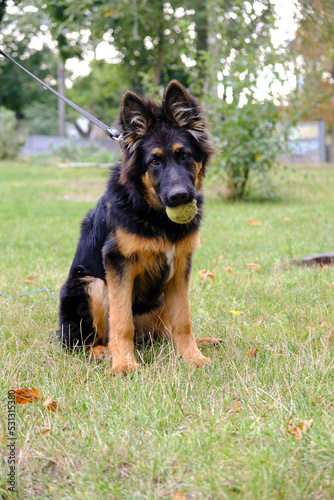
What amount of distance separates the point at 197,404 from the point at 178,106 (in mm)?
2013

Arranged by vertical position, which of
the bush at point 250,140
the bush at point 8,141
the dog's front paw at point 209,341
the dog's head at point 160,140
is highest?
the bush at point 8,141

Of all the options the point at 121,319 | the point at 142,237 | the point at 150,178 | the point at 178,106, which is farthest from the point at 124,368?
the point at 178,106

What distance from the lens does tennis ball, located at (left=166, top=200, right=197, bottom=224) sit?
3193 mm

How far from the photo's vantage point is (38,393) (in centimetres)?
286

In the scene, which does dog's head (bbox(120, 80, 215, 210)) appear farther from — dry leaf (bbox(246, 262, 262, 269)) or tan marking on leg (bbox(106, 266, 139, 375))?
dry leaf (bbox(246, 262, 262, 269))

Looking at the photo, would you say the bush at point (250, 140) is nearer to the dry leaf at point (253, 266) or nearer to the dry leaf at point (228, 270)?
the dry leaf at point (253, 266)

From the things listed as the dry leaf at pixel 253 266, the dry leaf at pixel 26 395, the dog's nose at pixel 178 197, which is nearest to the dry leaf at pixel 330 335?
the dog's nose at pixel 178 197

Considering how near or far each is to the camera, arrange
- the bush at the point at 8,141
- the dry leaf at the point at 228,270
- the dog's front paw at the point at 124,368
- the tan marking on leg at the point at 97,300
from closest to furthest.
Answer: the dog's front paw at the point at 124,368 → the tan marking on leg at the point at 97,300 → the dry leaf at the point at 228,270 → the bush at the point at 8,141

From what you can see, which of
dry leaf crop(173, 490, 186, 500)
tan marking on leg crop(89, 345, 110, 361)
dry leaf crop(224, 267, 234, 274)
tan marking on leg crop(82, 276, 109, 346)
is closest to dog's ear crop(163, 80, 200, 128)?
Answer: tan marking on leg crop(82, 276, 109, 346)

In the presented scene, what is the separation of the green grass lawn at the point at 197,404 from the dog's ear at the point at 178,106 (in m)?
1.63

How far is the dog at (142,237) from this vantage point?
333cm

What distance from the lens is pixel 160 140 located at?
133 inches

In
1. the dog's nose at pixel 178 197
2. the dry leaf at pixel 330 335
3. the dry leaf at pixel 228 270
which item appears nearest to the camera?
the dog's nose at pixel 178 197

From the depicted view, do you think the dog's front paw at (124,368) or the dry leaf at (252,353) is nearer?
the dog's front paw at (124,368)
